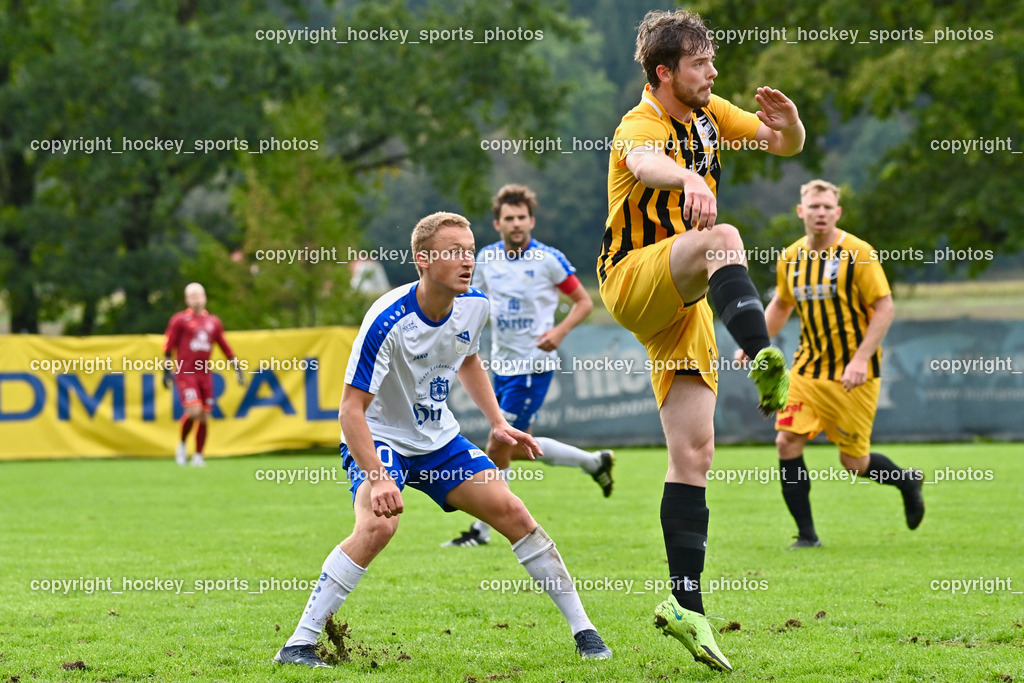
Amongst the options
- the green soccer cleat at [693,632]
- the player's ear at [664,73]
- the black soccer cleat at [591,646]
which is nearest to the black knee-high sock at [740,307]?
the player's ear at [664,73]

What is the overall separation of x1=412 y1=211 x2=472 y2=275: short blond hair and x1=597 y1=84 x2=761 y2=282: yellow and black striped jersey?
0.62 metres

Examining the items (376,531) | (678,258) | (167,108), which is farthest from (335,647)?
(167,108)

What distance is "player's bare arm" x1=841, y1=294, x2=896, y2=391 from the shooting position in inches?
305

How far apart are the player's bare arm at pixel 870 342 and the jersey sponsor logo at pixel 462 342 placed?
145 inches

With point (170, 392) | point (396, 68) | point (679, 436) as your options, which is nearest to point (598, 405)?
point (170, 392)

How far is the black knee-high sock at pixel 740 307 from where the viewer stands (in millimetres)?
3980

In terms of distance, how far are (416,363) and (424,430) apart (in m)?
0.29

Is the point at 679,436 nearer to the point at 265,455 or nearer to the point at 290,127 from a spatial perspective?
the point at 265,455

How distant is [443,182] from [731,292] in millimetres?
27949

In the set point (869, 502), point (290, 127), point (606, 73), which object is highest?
point (606, 73)

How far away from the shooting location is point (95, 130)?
93.2 ft

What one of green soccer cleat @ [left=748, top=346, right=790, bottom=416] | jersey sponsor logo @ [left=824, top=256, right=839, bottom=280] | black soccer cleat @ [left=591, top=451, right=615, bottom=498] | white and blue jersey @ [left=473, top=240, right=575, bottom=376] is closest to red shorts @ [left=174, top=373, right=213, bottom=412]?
white and blue jersey @ [left=473, top=240, right=575, bottom=376]

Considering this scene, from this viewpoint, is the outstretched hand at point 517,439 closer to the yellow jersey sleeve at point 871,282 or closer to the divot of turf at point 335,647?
Answer: the divot of turf at point 335,647

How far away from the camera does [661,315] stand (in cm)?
452
